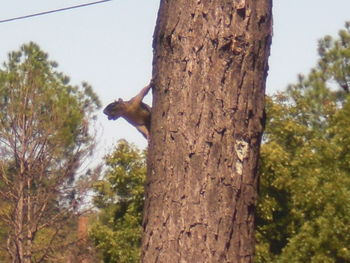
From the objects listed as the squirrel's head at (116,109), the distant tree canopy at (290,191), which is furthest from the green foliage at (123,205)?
the squirrel's head at (116,109)

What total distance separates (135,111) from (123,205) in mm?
25795

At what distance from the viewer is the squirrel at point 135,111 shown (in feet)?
13.6

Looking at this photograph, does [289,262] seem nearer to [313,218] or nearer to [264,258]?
[313,218]

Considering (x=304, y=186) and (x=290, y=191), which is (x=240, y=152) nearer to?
(x=304, y=186)

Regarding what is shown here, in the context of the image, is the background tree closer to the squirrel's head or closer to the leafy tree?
the leafy tree

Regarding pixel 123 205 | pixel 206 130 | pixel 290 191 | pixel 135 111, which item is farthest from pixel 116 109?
pixel 123 205

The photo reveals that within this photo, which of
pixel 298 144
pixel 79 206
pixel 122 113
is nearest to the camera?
pixel 122 113

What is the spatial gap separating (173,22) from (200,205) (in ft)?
2.42

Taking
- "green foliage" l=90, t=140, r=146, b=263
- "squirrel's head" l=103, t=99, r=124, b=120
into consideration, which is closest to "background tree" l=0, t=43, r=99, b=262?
"green foliage" l=90, t=140, r=146, b=263

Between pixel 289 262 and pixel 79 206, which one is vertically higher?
pixel 79 206

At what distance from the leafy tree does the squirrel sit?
1504 centimetres

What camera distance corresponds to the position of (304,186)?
2114 centimetres

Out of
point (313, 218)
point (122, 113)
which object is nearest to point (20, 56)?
point (313, 218)

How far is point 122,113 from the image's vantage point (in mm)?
4277
